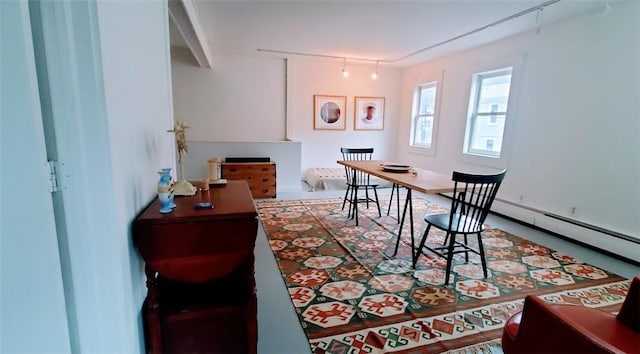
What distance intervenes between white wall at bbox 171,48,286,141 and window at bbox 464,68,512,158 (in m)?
3.53

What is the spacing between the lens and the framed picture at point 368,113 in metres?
6.62

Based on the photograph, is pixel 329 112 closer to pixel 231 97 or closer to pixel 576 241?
pixel 231 97

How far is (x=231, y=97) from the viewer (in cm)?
593

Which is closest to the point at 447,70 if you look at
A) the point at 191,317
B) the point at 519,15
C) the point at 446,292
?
the point at 519,15

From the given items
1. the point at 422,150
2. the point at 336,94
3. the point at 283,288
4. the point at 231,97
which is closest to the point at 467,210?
the point at 283,288

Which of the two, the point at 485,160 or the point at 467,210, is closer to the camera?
the point at 467,210

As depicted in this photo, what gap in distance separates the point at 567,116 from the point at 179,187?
4.16 meters

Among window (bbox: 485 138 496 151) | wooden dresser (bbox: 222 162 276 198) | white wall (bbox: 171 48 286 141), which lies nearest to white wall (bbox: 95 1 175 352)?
wooden dresser (bbox: 222 162 276 198)

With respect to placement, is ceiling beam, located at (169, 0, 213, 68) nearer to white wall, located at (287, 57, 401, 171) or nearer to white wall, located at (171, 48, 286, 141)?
white wall, located at (171, 48, 286, 141)

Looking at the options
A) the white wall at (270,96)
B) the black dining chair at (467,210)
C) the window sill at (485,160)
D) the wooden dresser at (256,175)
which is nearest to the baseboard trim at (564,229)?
the window sill at (485,160)

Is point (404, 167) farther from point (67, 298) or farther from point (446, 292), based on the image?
point (67, 298)

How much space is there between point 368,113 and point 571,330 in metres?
6.16

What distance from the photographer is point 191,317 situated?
1339 mm

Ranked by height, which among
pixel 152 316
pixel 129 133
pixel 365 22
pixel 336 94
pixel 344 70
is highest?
pixel 365 22
